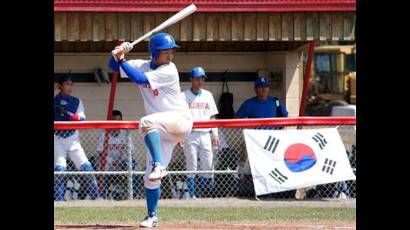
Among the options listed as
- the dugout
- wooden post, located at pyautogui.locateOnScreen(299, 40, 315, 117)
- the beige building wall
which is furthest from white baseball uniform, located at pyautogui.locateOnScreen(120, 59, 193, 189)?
the beige building wall

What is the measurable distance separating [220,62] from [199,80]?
6.63 ft

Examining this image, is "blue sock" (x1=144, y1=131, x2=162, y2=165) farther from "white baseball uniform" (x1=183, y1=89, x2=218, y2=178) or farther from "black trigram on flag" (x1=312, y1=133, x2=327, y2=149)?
"black trigram on flag" (x1=312, y1=133, x2=327, y2=149)

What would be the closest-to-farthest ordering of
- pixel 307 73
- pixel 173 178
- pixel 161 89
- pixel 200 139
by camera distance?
1. pixel 161 89
2. pixel 173 178
3. pixel 200 139
4. pixel 307 73

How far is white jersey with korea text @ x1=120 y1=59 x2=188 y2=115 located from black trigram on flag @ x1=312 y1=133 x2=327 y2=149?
394cm

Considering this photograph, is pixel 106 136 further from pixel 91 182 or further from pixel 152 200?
pixel 152 200

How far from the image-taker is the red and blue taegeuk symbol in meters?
13.0

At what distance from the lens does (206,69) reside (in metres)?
15.8

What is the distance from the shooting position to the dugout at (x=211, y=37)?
1395 centimetres

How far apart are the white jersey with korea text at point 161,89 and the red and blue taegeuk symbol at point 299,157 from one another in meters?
3.66

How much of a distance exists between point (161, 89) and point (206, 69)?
20.9ft

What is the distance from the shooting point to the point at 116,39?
45.9 feet

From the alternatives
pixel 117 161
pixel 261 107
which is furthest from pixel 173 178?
pixel 261 107

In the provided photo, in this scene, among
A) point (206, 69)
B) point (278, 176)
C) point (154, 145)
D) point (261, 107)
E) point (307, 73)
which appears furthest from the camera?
point (206, 69)
